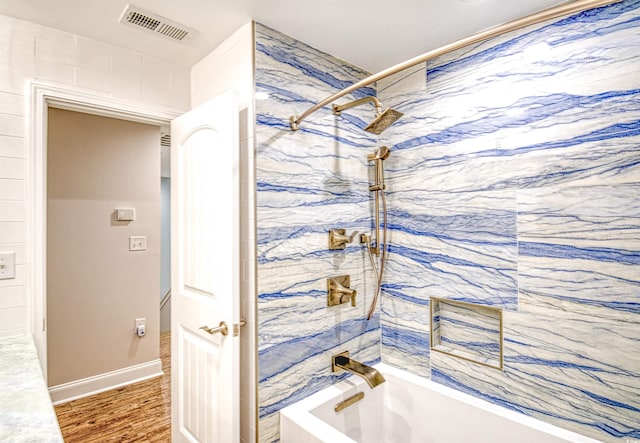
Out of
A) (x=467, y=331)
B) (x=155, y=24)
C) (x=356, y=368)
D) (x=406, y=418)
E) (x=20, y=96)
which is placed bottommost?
(x=406, y=418)

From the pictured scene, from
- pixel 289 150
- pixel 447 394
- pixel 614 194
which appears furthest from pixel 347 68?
pixel 447 394

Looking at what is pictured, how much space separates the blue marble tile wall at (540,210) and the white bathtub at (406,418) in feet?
0.26

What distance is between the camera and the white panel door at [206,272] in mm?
1542

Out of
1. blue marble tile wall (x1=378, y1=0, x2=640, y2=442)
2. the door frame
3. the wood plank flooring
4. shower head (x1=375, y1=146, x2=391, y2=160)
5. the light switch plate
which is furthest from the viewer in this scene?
the light switch plate

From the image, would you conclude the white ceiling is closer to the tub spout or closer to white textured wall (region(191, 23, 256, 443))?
white textured wall (region(191, 23, 256, 443))

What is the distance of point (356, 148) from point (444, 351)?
1295mm

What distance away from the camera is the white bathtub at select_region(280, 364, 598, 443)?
5.19 ft

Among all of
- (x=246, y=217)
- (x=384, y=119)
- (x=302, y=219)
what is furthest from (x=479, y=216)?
(x=246, y=217)

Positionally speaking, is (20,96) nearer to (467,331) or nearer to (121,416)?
(121,416)

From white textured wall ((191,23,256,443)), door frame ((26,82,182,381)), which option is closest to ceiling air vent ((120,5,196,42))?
white textured wall ((191,23,256,443))

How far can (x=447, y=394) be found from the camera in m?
1.86

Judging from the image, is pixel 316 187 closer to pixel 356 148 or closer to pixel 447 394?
pixel 356 148

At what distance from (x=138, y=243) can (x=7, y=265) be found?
1.62 meters

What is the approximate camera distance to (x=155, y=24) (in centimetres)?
167
